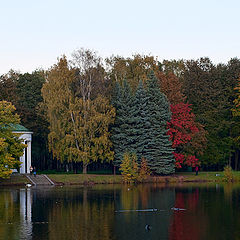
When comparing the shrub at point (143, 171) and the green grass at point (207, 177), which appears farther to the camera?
the green grass at point (207, 177)

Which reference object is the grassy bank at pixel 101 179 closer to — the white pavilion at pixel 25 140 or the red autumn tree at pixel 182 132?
the red autumn tree at pixel 182 132

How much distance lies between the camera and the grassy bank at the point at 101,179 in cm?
7238

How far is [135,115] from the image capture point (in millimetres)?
82250

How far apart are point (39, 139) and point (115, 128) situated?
664 inches

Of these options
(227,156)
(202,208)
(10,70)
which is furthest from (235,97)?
(10,70)

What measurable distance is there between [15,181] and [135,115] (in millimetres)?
21845

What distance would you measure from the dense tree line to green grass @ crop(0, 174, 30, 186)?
8175 mm

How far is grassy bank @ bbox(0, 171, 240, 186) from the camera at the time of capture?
72375 millimetres

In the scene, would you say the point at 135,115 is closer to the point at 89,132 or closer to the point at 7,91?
the point at 89,132

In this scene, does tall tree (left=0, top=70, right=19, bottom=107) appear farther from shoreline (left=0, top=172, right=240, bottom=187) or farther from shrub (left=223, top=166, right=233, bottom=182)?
shrub (left=223, top=166, right=233, bottom=182)

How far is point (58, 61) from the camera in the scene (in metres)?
81.1

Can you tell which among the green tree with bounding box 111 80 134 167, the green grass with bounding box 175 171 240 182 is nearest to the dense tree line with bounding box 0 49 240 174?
the green tree with bounding box 111 80 134 167

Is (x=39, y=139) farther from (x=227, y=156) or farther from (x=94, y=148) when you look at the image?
(x=227, y=156)

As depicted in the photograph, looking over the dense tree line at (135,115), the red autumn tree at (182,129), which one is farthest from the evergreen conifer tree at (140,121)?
the red autumn tree at (182,129)
